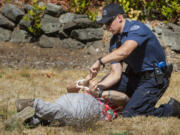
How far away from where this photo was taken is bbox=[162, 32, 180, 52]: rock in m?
7.68

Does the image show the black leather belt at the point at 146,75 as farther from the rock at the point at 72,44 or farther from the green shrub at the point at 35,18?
the green shrub at the point at 35,18

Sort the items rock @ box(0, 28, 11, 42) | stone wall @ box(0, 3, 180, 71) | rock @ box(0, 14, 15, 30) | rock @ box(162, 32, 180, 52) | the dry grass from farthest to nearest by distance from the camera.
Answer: rock @ box(0, 14, 15, 30) → rock @ box(0, 28, 11, 42) → stone wall @ box(0, 3, 180, 71) → rock @ box(162, 32, 180, 52) → the dry grass

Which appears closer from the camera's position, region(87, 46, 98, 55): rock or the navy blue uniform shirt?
the navy blue uniform shirt

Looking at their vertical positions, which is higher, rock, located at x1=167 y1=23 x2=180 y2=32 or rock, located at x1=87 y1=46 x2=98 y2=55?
rock, located at x1=167 y1=23 x2=180 y2=32

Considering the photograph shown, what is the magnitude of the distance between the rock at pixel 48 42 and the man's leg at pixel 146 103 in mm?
5134

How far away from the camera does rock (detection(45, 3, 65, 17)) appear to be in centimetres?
887

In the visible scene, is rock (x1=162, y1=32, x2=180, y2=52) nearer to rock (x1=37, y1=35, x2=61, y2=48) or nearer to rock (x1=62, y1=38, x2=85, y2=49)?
rock (x1=62, y1=38, x2=85, y2=49)

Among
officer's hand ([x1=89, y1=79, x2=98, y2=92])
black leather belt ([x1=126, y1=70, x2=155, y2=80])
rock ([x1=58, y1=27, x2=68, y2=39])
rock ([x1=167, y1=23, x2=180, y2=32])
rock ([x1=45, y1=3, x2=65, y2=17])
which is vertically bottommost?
rock ([x1=58, y1=27, x2=68, y2=39])

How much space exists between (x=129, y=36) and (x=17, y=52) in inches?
201

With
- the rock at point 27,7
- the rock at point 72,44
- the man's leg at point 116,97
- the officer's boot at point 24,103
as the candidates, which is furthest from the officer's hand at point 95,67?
the rock at point 27,7

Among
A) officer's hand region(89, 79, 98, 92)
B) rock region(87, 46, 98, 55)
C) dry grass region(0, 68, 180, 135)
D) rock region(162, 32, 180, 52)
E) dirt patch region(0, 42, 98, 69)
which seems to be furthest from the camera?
rock region(87, 46, 98, 55)

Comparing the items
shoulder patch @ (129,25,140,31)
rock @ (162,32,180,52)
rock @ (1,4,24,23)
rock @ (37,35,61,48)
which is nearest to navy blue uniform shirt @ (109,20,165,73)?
shoulder patch @ (129,25,140,31)

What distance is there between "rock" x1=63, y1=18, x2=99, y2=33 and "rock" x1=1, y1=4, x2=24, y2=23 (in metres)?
1.58

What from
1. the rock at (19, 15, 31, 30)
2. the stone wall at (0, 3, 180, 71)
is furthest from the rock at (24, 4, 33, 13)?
the rock at (19, 15, 31, 30)
